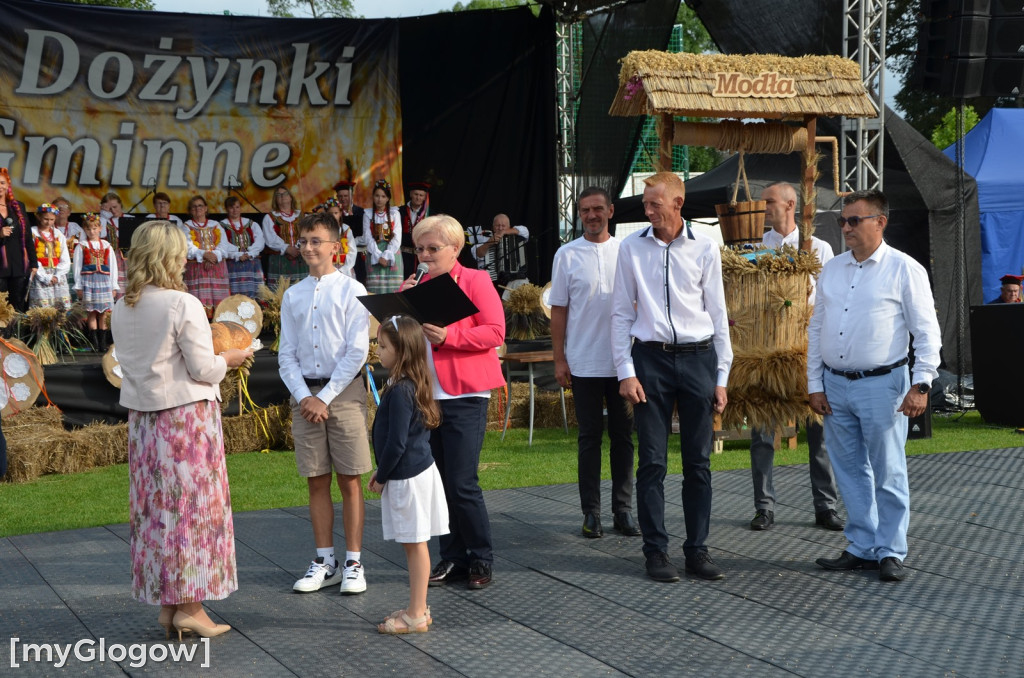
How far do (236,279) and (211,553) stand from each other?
966 centimetres

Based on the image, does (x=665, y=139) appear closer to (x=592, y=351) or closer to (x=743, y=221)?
(x=743, y=221)

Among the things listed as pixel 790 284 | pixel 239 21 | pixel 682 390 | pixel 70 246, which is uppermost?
pixel 239 21

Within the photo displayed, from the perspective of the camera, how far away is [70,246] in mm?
11820

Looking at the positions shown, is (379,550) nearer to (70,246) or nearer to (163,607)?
(163,607)

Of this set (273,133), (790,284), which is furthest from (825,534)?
(273,133)

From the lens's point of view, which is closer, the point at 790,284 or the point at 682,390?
the point at 682,390

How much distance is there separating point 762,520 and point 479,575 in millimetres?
1770

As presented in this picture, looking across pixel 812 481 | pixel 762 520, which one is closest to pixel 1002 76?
pixel 812 481

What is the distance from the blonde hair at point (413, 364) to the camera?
403cm

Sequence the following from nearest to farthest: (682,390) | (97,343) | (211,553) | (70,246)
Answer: (211,553)
(682,390)
(97,343)
(70,246)

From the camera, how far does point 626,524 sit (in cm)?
545

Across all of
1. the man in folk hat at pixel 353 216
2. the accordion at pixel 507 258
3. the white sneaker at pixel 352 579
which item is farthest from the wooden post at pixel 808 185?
the man in folk hat at pixel 353 216

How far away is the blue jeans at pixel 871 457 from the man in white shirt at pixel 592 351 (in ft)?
3.34

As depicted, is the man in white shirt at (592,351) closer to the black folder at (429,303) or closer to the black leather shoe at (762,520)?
the black leather shoe at (762,520)
